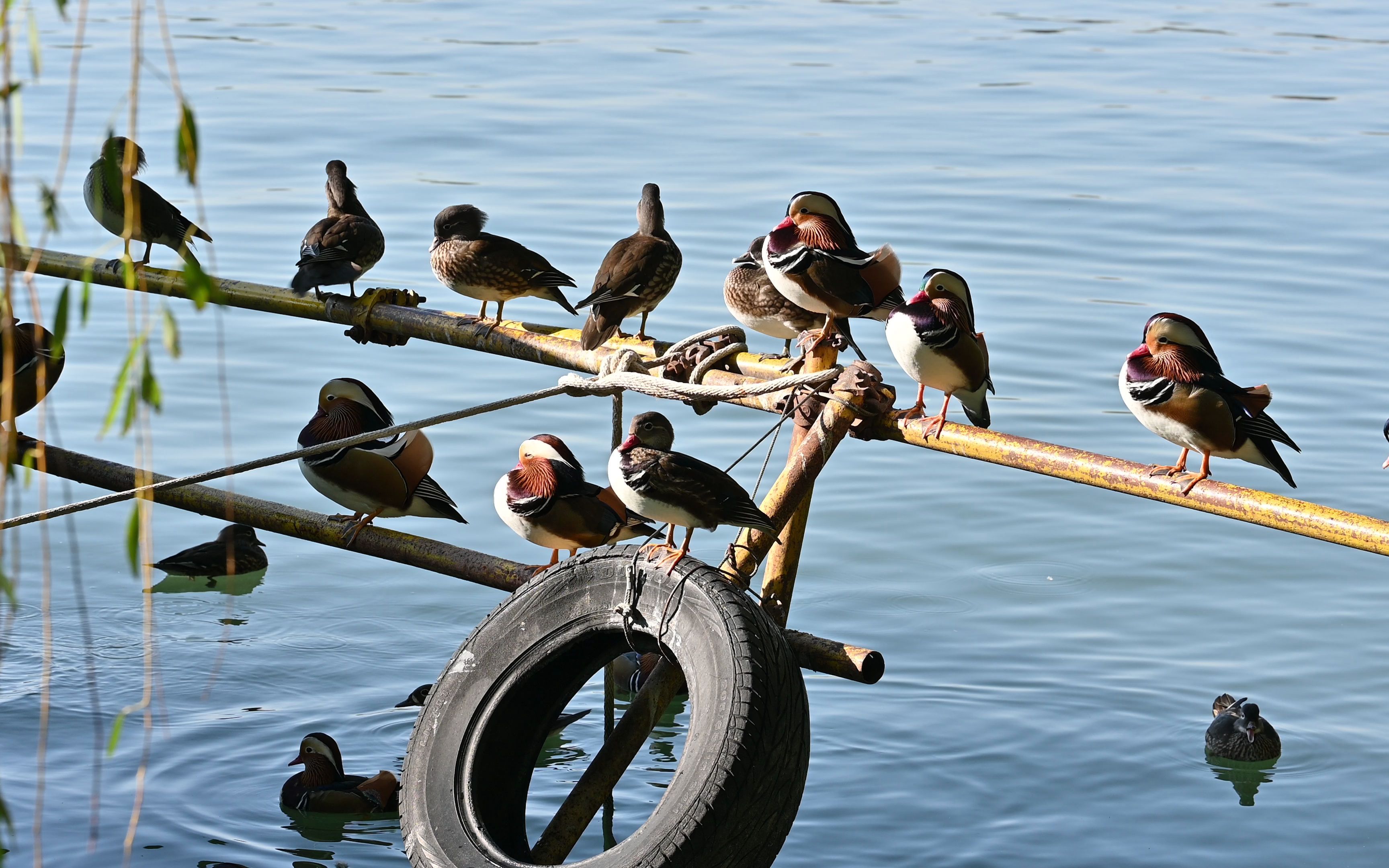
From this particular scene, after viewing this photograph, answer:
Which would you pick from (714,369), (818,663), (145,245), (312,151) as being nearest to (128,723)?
(145,245)

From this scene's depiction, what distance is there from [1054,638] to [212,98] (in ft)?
54.1

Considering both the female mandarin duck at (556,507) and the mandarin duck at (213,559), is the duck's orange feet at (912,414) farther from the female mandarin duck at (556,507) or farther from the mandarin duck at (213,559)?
A: the mandarin duck at (213,559)

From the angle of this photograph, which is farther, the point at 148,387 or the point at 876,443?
the point at 876,443

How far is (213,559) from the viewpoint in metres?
9.62

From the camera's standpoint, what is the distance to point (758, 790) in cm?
483

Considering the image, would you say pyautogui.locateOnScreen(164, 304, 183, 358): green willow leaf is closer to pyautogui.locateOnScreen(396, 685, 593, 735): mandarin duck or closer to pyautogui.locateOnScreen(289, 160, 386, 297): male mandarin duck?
pyautogui.locateOnScreen(289, 160, 386, 297): male mandarin duck

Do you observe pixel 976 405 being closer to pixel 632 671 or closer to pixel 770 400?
pixel 770 400

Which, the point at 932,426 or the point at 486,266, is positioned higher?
the point at 486,266

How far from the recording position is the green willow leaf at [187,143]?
269cm

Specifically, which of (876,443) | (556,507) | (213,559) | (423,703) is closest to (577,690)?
(556,507)

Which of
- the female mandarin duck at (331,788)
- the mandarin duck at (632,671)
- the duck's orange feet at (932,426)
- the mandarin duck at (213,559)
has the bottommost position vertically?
the female mandarin duck at (331,788)

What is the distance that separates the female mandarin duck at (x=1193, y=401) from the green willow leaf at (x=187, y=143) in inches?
127

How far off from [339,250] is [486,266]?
0.67 metres

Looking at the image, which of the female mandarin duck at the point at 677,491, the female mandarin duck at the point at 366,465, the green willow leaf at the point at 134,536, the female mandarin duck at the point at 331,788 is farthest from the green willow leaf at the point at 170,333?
the female mandarin duck at the point at 331,788
